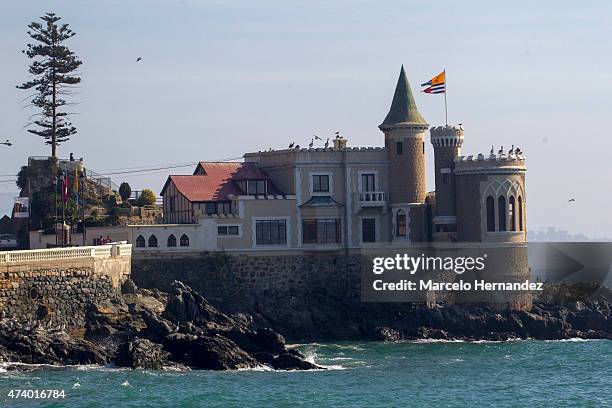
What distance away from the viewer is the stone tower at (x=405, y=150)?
297 ft

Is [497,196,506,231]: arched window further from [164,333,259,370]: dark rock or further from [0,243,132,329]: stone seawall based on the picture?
[0,243,132,329]: stone seawall

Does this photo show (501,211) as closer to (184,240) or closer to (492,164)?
(492,164)

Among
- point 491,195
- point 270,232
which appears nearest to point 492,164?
point 491,195

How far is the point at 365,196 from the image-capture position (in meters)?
90.7

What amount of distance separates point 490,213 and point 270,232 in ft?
42.0

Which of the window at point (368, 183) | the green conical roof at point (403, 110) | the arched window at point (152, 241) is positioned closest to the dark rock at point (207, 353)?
the arched window at point (152, 241)

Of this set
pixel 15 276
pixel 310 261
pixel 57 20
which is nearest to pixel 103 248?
pixel 15 276

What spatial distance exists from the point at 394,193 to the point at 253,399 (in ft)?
98.6

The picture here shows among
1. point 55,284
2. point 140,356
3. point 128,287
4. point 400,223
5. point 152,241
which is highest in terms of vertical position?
point 400,223

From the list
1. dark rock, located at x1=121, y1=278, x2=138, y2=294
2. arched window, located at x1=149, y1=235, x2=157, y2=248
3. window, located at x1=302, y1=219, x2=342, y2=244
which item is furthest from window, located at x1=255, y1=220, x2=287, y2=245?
dark rock, located at x1=121, y1=278, x2=138, y2=294

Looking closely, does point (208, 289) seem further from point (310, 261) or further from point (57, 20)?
point (57, 20)

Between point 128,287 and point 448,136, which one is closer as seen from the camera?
point 128,287

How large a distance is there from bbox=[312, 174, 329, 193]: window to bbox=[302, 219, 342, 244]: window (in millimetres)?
1866

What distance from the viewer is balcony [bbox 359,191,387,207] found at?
90.6 metres
